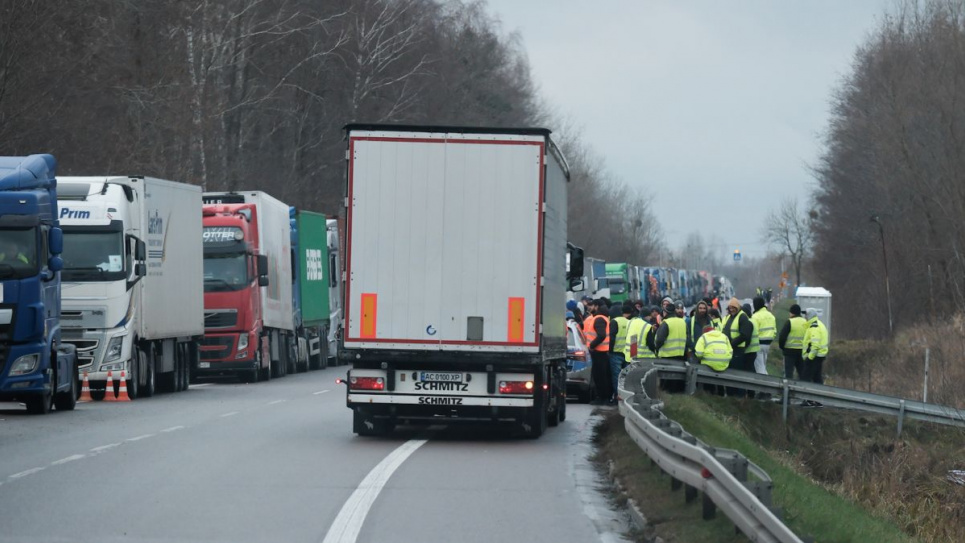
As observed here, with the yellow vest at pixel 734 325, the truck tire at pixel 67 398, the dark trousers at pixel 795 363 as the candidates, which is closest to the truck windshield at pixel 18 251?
the truck tire at pixel 67 398

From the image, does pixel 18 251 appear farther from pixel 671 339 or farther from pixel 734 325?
pixel 734 325

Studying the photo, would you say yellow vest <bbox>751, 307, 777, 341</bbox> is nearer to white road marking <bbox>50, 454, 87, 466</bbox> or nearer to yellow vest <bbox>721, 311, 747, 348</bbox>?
yellow vest <bbox>721, 311, 747, 348</bbox>

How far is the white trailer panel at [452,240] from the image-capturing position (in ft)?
55.5

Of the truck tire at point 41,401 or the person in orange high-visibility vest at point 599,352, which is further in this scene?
the person in orange high-visibility vest at point 599,352

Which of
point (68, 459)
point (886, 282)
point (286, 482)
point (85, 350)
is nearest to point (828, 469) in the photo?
point (85, 350)

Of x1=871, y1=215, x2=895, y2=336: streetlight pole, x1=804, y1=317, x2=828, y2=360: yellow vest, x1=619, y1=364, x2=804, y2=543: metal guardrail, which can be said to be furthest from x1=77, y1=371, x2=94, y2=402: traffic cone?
x1=871, y1=215, x2=895, y2=336: streetlight pole

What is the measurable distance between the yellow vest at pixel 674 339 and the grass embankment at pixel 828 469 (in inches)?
36.6

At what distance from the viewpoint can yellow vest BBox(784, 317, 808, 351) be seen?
28000 mm

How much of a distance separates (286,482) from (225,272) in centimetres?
2027

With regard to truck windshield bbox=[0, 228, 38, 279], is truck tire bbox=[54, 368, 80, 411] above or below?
below

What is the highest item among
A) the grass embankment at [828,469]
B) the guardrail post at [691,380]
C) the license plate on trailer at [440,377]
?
the license plate on trailer at [440,377]

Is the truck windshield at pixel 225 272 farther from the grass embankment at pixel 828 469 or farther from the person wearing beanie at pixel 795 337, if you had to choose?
Answer: the grass embankment at pixel 828 469

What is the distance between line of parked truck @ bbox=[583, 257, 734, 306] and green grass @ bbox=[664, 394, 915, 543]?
33.8m

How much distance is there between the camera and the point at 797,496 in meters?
12.1
